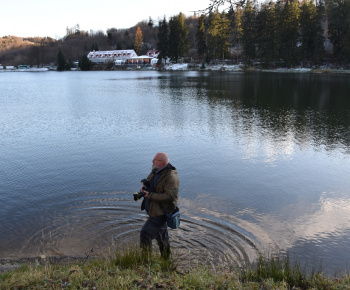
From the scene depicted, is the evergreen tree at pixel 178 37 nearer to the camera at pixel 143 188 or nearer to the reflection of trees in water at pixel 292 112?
the reflection of trees in water at pixel 292 112

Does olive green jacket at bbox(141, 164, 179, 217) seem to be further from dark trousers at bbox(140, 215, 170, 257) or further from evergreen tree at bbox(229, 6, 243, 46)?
evergreen tree at bbox(229, 6, 243, 46)

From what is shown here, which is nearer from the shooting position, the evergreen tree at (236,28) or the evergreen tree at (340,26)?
the evergreen tree at (236,28)

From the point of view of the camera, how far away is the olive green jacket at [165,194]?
6.37 m

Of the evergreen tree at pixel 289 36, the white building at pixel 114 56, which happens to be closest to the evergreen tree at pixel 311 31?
the evergreen tree at pixel 289 36

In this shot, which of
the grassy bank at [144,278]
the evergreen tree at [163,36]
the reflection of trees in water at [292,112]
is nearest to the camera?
the grassy bank at [144,278]

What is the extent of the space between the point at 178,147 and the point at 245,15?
962cm

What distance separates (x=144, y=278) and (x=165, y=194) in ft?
4.93

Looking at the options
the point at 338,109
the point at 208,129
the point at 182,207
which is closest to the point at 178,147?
the point at 208,129

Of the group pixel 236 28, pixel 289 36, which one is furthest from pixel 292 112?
pixel 289 36

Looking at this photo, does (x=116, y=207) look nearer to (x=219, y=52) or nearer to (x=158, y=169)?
(x=158, y=169)

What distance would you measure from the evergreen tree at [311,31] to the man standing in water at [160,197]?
3239 inches

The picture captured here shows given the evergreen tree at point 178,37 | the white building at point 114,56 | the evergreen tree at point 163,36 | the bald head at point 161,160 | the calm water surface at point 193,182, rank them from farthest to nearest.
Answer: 1. the white building at point 114,56
2. the evergreen tree at point 163,36
3. the evergreen tree at point 178,37
4. the calm water surface at point 193,182
5. the bald head at point 161,160

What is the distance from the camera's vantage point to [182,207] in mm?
10203

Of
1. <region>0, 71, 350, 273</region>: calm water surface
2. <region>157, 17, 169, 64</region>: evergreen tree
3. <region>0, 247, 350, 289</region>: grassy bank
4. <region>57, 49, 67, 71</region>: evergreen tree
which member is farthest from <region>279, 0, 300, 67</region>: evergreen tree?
<region>57, 49, 67, 71</region>: evergreen tree
